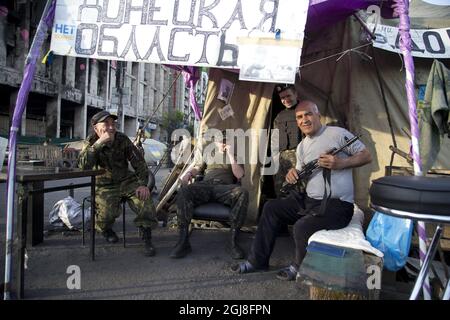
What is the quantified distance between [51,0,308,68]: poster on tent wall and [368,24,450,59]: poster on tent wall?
2.01 metres

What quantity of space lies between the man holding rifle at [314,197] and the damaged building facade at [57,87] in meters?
10.7

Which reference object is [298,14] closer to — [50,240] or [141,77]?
[50,240]

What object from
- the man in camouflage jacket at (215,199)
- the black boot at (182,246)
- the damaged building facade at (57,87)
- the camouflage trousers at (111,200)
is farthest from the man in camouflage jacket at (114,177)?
the damaged building facade at (57,87)

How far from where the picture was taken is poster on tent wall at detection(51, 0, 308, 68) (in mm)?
2967

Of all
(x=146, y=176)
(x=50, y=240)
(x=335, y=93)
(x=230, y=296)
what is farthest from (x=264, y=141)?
(x=50, y=240)

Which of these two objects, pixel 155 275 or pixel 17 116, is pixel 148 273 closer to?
pixel 155 275

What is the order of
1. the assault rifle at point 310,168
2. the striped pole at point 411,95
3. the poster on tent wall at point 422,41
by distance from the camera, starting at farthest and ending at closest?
1. the poster on tent wall at point 422,41
2. the assault rifle at point 310,168
3. the striped pole at point 411,95

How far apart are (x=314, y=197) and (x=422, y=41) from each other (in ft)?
9.63

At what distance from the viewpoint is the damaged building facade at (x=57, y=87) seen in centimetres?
2097

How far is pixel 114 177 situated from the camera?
4.21m

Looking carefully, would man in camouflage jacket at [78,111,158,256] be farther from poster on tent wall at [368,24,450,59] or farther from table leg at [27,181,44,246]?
poster on tent wall at [368,24,450,59]

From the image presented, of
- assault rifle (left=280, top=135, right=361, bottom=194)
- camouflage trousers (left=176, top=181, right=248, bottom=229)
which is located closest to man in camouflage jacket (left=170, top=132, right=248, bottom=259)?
camouflage trousers (left=176, top=181, right=248, bottom=229)

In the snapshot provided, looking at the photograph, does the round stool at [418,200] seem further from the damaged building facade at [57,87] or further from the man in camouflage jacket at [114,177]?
the damaged building facade at [57,87]

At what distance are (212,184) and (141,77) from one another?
120ft
